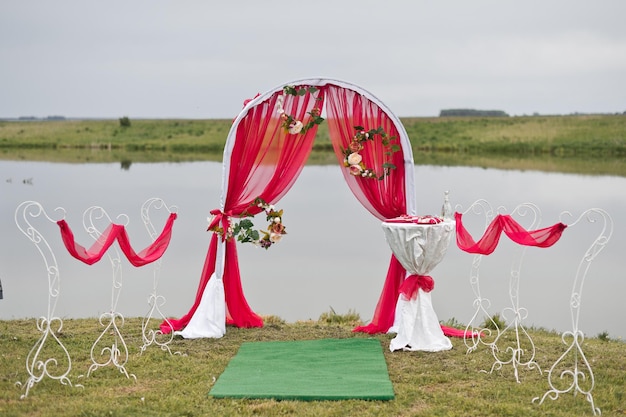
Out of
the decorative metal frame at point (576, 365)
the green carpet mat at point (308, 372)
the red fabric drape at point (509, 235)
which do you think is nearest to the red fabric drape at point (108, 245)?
the green carpet mat at point (308, 372)

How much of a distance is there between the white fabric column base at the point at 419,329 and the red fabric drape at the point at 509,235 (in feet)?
2.26

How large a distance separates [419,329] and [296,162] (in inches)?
91.5

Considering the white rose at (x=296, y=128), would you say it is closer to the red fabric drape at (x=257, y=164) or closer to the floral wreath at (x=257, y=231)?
the red fabric drape at (x=257, y=164)

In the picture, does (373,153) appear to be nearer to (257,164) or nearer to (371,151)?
(371,151)

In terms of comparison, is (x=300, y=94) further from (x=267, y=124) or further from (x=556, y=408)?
(x=556, y=408)

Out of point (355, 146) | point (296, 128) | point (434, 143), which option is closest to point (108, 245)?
point (296, 128)

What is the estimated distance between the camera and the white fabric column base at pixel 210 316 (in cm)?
834

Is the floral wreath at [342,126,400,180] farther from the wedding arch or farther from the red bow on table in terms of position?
the red bow on table

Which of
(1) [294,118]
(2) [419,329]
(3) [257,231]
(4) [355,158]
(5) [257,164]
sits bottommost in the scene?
(2) [419,329]

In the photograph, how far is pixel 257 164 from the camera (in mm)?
8789

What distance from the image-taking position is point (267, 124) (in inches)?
346

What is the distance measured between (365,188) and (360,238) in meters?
7.37

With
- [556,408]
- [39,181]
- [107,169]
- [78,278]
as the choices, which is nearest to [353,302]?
[78,278]

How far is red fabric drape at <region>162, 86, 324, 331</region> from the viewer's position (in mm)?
8734
